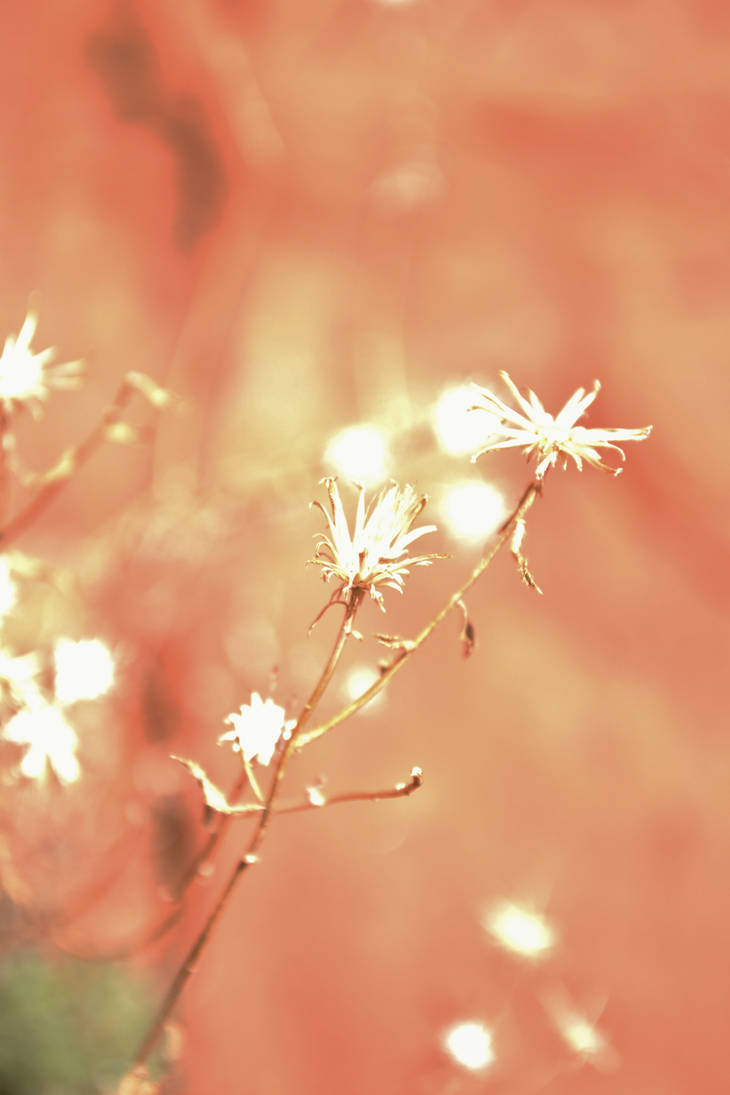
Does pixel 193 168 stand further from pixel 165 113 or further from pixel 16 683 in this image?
pixel 16 683

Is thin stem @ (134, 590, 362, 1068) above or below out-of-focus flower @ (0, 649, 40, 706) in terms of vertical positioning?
below

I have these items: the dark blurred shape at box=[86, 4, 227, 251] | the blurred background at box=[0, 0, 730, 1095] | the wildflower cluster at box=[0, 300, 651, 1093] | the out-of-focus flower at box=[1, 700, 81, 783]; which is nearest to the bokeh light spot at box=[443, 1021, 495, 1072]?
the wildflower cluster at box=[0, 300, 651, 1093]

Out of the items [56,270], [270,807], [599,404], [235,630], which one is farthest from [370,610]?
[270,807]

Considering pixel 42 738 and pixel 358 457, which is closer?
pixel 42 738

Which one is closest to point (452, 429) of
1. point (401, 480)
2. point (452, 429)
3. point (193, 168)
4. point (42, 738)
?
point (452, 429)

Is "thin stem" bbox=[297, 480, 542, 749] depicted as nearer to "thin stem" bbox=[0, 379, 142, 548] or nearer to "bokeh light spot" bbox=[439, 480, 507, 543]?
"thin stem" bbox=[0, 379, 142, 548]
